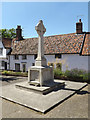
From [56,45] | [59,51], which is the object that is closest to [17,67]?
[56,45]

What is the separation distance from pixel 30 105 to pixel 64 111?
73.8 inches

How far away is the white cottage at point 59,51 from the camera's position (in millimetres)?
15188

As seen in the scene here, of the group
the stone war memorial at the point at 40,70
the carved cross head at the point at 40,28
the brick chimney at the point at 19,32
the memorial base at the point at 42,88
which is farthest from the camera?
the brick chimney at the point at 19,32

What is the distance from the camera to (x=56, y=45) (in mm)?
18234

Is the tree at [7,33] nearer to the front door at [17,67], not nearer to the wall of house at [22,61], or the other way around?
the wall of house at [22,61]

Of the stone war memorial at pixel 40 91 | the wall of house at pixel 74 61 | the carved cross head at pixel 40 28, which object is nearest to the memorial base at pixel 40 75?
the stone war memorial at pixel 40 91

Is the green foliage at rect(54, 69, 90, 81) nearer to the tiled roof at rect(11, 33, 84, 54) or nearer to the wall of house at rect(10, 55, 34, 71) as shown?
the tiled roof at rect(11, 33, 84, 54)

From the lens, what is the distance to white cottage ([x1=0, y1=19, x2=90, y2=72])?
15.2 meters

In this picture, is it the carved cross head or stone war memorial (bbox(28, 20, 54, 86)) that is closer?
stone war memorial (bbox(28, 20, 54, 86))

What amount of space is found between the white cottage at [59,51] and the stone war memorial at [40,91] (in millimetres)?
6865

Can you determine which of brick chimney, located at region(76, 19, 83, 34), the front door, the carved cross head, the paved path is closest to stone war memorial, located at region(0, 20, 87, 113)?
the carved cross head

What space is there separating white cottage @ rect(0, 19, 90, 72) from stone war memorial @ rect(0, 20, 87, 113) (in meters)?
6.86

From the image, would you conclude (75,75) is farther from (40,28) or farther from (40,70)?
(40,28)

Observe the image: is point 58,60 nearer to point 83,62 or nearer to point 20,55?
point 83,62
